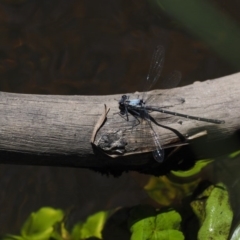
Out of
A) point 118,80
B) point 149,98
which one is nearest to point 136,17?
point 118,80

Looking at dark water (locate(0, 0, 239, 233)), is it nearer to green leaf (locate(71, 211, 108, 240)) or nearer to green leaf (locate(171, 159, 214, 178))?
green leaf (locate(71, 211, 108, 240))

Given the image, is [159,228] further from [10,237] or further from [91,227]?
[10,237]

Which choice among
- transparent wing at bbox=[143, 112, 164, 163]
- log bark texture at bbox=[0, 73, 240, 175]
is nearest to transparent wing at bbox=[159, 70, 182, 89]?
log bark texture at bbox=[0, 73, 240, 175]

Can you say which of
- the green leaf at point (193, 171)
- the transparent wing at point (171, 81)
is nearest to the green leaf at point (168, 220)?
the green leaf at point (193, 171)

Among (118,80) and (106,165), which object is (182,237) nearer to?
(106,165)

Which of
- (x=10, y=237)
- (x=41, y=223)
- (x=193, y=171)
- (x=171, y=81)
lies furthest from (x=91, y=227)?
(x=171, y=81)

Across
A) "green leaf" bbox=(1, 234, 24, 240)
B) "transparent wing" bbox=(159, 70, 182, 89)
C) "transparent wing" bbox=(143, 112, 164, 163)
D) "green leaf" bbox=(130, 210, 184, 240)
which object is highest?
"transparent wing" bbox=(159, 70, 182, 89)
